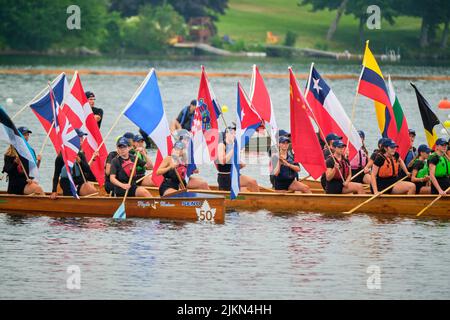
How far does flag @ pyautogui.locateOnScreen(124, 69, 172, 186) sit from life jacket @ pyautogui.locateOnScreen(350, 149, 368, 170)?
511 cm

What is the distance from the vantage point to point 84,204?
108ft

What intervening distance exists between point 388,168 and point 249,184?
3645mm

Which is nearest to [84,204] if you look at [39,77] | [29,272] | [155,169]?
[155,169]

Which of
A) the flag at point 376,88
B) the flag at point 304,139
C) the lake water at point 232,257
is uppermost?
the flag at point 376,88

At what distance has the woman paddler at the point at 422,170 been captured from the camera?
1320 inches

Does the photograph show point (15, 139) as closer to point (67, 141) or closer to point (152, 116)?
point (67, 141)

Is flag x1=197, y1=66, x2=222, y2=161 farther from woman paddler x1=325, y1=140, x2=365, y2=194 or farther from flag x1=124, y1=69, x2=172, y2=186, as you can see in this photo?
woman paddler x1=325, y1=140, x2=365, y2=194

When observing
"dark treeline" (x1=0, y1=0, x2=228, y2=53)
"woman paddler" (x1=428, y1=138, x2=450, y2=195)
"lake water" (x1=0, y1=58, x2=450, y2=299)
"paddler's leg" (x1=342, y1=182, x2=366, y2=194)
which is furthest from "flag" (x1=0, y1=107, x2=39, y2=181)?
"dark treeline" (x1=0, y1=0, x2=228, y2=53)

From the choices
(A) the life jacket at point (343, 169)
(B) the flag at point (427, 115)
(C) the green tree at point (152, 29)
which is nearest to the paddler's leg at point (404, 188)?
(A) the life jacket at point (343, 169)

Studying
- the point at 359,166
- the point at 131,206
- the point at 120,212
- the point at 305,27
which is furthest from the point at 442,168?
the point at 305,27

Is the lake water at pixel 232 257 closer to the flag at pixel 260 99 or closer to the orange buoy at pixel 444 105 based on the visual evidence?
the flag at pixel 260 99

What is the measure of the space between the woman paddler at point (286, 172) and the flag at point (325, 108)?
2.21 metres

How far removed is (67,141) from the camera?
108ft

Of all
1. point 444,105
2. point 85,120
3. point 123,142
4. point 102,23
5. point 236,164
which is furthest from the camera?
point 102,23
